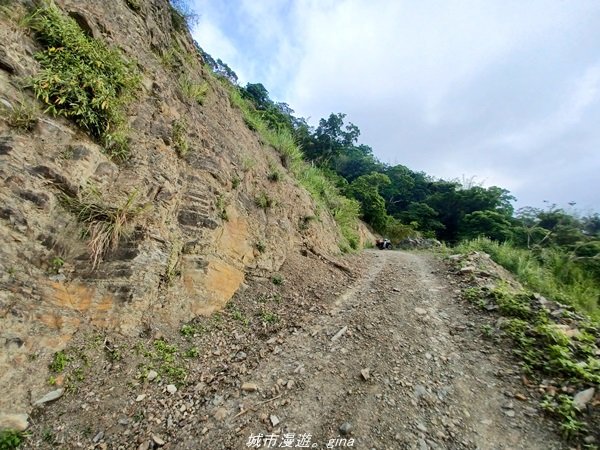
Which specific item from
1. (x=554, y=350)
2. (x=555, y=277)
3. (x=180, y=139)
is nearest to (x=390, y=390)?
(x=554, y=350)

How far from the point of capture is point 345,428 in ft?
6.71

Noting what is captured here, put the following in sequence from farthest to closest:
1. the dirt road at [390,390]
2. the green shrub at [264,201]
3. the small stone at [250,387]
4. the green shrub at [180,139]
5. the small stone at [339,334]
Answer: the green shrub at [264,201]
the green shrub at [180,139]
the small stone at [339,334]
the small stone at [250,387]
the dirt road at [390,390]

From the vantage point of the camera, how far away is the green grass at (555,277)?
5758 mm

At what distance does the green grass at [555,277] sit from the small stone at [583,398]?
460cm

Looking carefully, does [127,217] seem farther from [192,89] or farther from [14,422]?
[192,89]

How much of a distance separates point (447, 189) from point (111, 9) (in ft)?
103

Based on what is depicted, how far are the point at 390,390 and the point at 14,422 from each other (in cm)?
316

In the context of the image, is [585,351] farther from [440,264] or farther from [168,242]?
[168,242]

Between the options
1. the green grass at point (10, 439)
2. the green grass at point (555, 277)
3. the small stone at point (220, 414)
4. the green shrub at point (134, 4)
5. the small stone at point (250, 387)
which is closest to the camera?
the green grass at point (10, 439)

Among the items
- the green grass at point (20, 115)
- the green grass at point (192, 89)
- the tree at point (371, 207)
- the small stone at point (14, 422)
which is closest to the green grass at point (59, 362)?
the small stone at point (14, 422)

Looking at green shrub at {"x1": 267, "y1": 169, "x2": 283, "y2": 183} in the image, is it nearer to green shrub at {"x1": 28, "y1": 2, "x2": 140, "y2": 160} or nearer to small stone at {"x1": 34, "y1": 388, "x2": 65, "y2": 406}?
green shrub at {"x1": 28, "y1": 2, "x2": 140, "y2": 160}

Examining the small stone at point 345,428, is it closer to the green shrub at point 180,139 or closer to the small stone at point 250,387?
the small stone at point 250,387

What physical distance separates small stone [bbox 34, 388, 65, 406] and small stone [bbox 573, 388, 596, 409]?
4505 mm

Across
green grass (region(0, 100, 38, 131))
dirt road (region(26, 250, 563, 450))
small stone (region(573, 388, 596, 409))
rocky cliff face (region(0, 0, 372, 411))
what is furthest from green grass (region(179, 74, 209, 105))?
small stone (region(573, 388, 596, 409))
